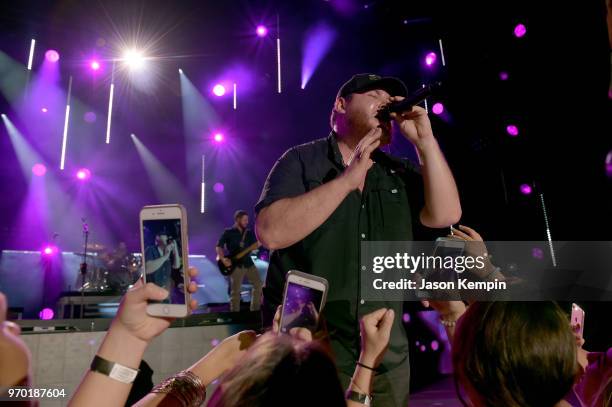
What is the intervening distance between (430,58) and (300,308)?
277 inches

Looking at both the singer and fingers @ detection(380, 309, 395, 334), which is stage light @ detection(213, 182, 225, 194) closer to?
the singer

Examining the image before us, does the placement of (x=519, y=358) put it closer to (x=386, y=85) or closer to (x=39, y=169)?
(x=386, y=85)

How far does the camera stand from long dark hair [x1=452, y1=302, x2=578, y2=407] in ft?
3.56

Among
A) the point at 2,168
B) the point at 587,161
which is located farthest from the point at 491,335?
the point at 2,168

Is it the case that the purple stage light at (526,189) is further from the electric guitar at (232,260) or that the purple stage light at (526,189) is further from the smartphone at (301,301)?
the electric guitar at (232,260)

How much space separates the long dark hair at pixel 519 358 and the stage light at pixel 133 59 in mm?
11489

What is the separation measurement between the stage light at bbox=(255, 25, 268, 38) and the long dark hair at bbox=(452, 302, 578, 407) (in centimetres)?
965

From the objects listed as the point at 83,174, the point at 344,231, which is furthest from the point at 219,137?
the point at 344,231

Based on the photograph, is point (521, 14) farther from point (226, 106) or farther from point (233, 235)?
point (226, 106)

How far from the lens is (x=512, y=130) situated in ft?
18.1

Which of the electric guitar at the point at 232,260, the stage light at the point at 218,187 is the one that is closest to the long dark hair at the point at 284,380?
the electric guitar at the point at 232,260

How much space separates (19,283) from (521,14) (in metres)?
11.4

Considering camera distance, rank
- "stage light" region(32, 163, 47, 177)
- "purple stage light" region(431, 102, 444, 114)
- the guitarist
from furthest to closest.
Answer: "stage light" region(32, 163, 47, 177), the guitarist, "purple stage light" region(431, 102, 444, 114)

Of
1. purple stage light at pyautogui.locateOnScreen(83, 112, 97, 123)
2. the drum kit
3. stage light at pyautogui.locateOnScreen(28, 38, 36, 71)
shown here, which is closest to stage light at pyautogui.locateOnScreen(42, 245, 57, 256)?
the drum kit
